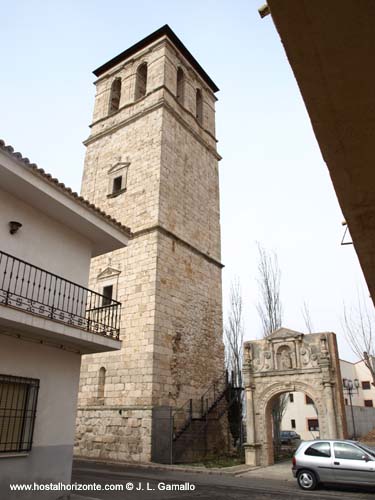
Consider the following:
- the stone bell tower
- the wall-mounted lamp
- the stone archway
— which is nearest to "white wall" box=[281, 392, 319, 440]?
the stone bell tower

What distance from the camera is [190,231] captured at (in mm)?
17031

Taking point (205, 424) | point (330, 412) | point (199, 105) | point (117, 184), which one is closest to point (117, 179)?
point (117, 184)

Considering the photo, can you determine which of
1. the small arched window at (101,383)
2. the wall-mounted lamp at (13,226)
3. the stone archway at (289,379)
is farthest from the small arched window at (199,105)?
the wall-mounted lamp at (13,226)

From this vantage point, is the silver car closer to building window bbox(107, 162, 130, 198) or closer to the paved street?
the paved street

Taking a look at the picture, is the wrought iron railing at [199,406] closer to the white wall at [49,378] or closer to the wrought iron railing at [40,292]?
the white wall at [49,378]

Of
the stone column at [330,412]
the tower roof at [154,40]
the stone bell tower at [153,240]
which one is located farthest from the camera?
the tower roof at [154,40]

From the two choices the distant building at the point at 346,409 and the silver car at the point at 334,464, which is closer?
the silver car at the point at 334,464

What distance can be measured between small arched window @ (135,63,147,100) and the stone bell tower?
0.20 feet

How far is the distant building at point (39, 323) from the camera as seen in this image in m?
6.32

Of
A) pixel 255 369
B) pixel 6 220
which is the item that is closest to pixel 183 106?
pixel 255 369

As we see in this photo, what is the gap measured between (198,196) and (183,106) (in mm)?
4817

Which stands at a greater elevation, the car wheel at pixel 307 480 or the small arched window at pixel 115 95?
the small arched window at pixel 115 95

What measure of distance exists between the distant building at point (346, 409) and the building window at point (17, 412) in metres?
18.9

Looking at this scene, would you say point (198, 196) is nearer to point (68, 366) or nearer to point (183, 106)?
point (183, 106)
